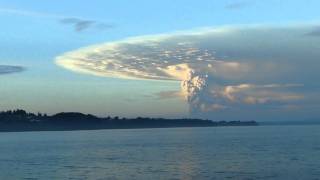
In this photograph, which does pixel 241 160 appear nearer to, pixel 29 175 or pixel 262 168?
pixel 262 168

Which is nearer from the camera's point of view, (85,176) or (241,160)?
(85,176)

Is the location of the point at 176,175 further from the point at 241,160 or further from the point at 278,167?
the point at 241,160

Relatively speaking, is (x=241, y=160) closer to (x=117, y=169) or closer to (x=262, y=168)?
(x=262, y=168)

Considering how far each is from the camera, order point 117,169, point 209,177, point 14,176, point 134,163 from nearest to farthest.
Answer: point 209,177 < point 14,176 < point 117,169 < point 134,163

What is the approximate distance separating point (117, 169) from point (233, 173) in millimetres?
15196

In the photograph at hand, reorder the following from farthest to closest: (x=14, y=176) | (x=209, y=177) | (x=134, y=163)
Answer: (x=134, y=163) → (x=14, y=176) → (x=209, y=177)

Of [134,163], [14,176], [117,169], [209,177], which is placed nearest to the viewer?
[209,177]

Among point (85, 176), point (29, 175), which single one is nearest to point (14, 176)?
point (29, 175)

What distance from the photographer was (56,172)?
2630 inches

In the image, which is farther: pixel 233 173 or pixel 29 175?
pixel 29 175

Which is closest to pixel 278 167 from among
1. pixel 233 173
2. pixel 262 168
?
pixel 262 168

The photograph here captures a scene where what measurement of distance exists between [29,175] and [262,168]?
2755 cm

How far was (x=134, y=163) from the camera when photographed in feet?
252

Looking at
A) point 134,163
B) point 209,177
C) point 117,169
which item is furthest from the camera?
point 134,163
